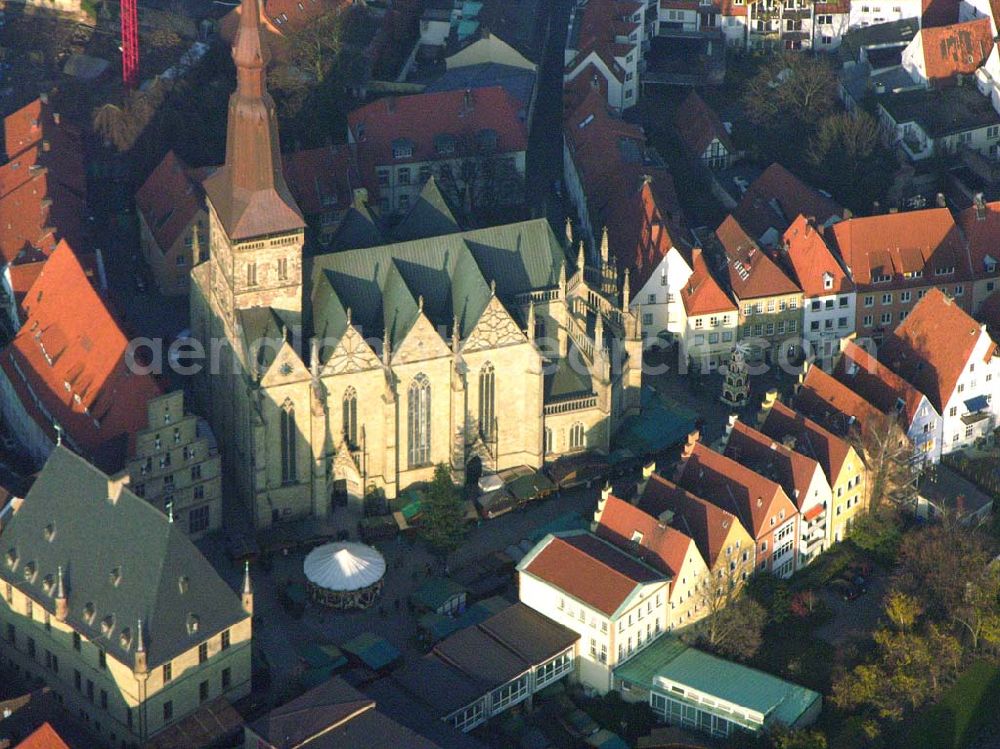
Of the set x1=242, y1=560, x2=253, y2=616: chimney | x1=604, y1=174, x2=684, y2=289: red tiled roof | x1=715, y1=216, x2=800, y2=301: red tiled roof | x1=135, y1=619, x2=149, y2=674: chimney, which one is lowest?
x1=135, y1=619, x2=149, y2=674: chimney

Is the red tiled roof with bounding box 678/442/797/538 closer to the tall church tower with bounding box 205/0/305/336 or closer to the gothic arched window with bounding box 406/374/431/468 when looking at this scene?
the gothic arched window with bounding box 406/374/431/468

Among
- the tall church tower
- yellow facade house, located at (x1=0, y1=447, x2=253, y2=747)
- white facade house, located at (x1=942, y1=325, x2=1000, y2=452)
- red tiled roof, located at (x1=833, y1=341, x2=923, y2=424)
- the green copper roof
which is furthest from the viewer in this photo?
white facade house, located at (x1=942, y1=325, x2=1000, y2=452)

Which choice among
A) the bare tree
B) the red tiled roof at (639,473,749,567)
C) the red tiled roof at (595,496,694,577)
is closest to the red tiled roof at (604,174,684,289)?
the bare tree

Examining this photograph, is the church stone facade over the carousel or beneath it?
over

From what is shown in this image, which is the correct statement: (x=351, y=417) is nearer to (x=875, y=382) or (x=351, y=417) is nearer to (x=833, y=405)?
(x=833, y=405)

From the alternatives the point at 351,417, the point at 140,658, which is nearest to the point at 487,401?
the point at 351,417

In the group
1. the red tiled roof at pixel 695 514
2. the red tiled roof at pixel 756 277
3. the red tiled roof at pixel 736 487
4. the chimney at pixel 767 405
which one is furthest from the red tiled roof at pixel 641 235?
the red tiled roof at pixel 695 514

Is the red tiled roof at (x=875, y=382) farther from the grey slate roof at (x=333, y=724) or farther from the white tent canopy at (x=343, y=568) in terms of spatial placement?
the grey slate roof at (x=333, y=724)
